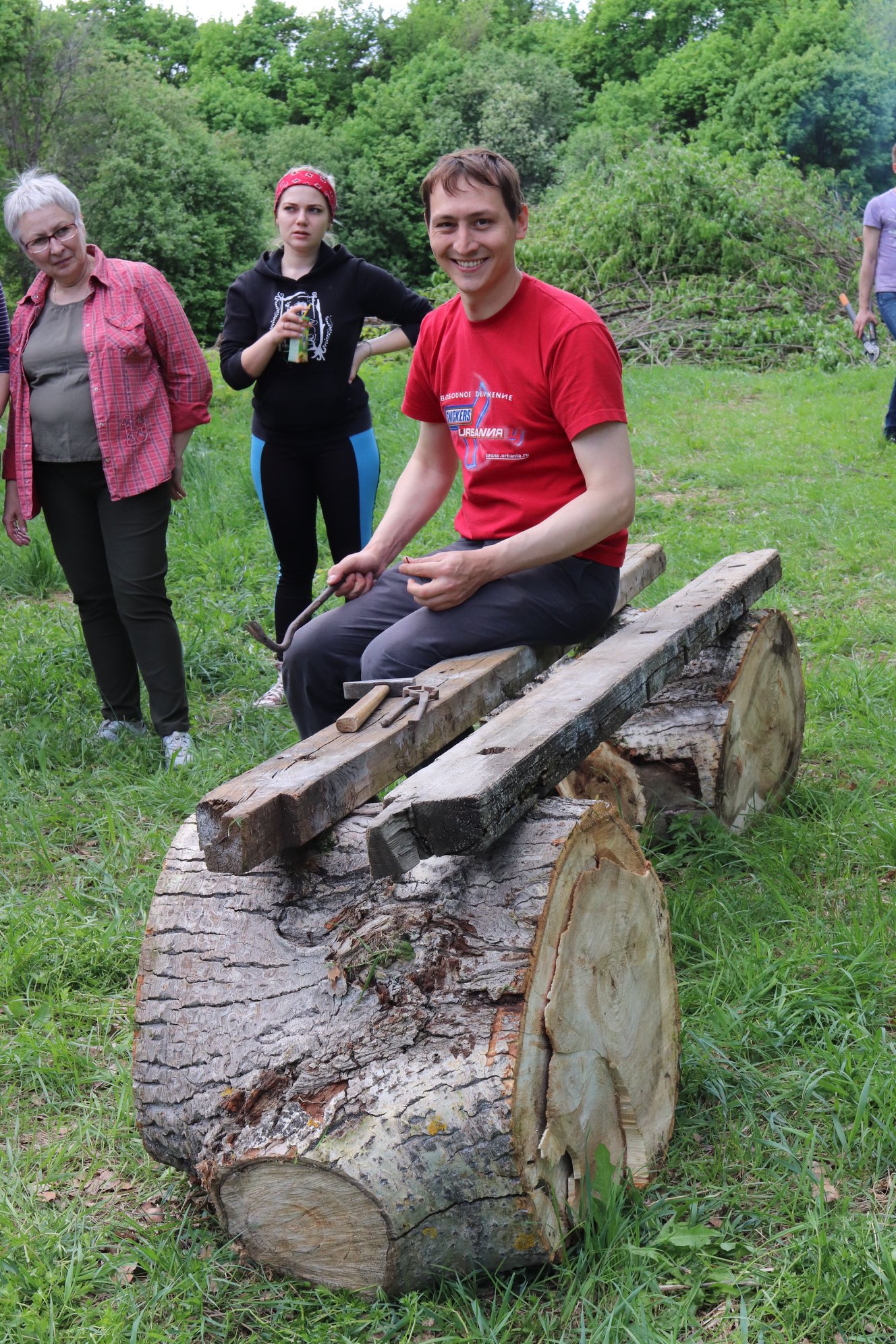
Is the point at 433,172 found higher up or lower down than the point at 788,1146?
higher up

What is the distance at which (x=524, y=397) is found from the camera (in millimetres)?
2734

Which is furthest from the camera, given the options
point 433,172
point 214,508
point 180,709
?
point 214,508

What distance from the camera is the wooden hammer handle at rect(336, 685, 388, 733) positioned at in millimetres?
2357

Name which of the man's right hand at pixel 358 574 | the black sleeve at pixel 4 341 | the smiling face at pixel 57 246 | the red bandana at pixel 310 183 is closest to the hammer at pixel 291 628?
the man's right hand at pixel 358 574

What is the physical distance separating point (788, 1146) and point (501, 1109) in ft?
2.18

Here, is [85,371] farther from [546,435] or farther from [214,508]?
[214,508]

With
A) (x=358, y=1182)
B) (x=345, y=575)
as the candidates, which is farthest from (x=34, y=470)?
(x=358, y=1182)

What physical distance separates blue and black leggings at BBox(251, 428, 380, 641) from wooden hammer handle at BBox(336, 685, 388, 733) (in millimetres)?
1951

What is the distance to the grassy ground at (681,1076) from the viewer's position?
74.8 inches

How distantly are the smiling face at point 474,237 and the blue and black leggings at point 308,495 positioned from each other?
1673mm

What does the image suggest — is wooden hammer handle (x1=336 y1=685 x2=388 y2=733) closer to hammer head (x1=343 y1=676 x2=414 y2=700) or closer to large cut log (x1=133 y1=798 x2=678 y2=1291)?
hammer head (x1=343 y1=676 x2=414 y2=700)

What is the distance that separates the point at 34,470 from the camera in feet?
13.7

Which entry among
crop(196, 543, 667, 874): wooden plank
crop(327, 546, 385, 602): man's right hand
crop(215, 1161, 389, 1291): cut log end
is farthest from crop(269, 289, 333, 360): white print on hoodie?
crop(215, 1161, 389, 1291): cut log end

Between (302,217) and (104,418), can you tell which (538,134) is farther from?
(104,418)
